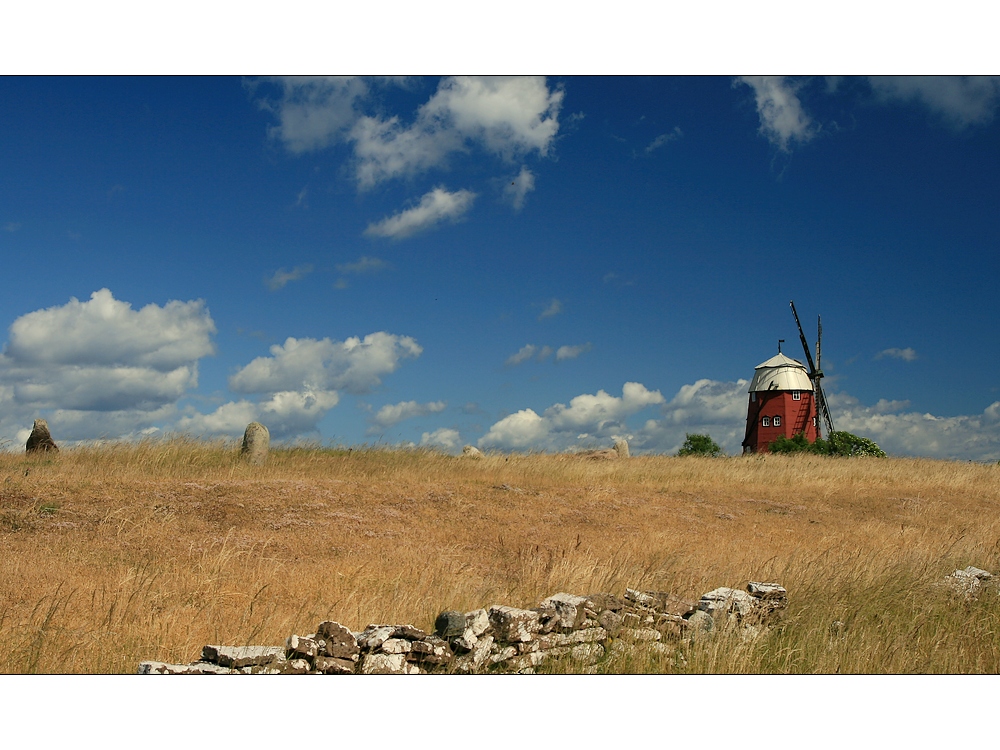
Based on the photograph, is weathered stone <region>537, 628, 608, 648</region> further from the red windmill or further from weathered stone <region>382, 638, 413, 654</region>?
the red windmill

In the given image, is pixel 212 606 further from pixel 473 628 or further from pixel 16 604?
pixel 473 628

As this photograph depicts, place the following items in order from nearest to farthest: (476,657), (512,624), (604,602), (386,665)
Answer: (386,665), (476,657), (512,624), (604,602)

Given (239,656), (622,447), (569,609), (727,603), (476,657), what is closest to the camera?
(239,656)

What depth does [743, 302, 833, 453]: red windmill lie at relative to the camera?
50969mm

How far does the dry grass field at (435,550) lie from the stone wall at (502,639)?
0.45m

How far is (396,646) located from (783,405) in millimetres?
49548

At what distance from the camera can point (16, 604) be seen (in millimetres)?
9078

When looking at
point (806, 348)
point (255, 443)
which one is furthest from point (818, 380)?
point (255, 443)

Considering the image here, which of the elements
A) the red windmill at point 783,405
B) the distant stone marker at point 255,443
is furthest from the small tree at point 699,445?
the distant stone marker at point 255,443

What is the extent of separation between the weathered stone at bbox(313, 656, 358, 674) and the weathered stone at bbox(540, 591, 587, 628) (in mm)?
2331

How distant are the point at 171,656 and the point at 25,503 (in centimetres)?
1015

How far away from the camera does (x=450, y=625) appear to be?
23.9 feet

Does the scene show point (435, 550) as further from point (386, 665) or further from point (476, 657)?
point (386, 665)

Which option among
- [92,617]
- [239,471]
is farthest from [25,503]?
[92,617]
